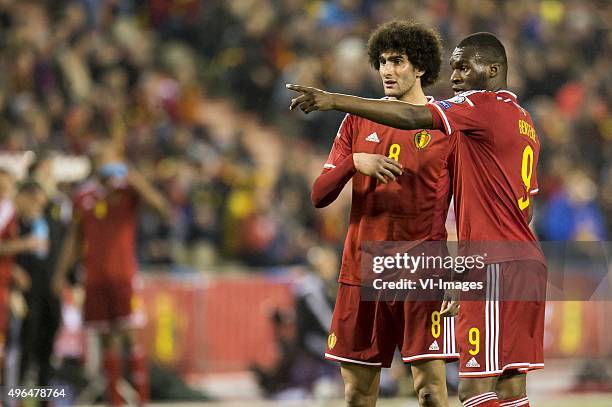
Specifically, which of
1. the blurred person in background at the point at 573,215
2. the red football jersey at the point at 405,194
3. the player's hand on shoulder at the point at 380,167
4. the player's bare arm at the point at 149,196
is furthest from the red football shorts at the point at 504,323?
the blurred person in background at the point at 573,215

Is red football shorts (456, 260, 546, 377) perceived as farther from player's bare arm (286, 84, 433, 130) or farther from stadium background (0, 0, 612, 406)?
stadium background (0, 0, 612, 406)

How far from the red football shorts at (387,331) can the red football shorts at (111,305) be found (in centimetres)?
450

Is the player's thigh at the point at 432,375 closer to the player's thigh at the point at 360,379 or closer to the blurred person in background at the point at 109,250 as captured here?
the player's thigh at the point at 360,379

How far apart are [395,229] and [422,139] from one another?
51 cm

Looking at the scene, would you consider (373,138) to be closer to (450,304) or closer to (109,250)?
(450,304)

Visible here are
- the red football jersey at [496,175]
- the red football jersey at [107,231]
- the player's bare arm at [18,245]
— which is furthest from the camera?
the red football jersey at [107,231]

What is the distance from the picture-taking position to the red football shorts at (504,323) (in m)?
5.64

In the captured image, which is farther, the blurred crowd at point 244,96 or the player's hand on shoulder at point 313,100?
the blurred crowd at point 244,96

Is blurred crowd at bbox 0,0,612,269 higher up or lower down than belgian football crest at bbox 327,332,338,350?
higher up

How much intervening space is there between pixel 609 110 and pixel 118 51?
24.4ft

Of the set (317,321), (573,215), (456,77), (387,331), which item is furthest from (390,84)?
(573,215)

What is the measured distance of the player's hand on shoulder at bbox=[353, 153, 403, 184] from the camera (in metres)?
5.94

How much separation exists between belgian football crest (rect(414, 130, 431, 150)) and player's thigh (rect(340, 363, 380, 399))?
1.23 meters

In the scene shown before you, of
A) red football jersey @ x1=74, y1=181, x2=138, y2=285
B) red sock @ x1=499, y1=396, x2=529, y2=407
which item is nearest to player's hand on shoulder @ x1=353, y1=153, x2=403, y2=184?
red sock @ x1=499, y1=396, x2=529, y2=407
